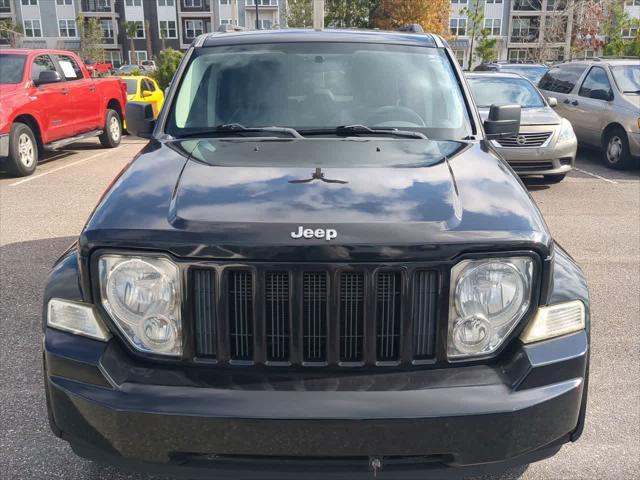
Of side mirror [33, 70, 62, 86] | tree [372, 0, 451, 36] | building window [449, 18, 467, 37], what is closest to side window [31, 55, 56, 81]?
side mirror [33, 70, 62, 86]

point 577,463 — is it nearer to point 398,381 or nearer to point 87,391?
point 398,381

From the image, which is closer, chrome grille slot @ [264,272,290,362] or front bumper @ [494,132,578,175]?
chrome grille slot @ [264,272,290,362]

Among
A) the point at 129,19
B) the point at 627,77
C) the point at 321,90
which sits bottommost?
the point at 627,77

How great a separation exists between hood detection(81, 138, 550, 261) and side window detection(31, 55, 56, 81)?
30.1 ft

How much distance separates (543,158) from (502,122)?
5.92 metres

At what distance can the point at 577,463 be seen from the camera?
3.09m

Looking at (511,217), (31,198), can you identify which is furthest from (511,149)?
(511,217)

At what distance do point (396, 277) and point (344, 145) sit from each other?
1098 millimetres

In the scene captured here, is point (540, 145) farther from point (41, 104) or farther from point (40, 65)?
point (40, 65)

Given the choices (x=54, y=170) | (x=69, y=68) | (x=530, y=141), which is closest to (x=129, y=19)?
(x=69, y=68)

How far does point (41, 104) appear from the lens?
1090 cm

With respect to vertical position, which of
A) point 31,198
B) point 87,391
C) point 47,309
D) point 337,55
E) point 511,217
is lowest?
point 31,198

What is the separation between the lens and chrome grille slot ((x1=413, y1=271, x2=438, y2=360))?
7.38 ft

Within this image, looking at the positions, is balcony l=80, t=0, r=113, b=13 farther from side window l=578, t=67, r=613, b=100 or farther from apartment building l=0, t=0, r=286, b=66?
side window l=578, t=67, r=613, b=100
